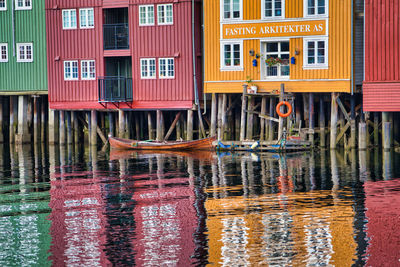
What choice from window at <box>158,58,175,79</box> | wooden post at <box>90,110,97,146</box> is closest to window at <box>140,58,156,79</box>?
window at <box>158,58,175,79</box>

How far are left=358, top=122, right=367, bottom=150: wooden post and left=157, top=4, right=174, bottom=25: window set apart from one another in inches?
485

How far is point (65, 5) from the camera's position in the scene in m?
47.7

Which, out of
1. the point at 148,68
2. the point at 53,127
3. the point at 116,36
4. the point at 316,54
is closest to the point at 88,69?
the point at 116,36

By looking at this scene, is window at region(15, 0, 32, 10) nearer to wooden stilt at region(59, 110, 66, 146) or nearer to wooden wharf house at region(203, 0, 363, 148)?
wooden stilt at region(59, 110, 66, 146)

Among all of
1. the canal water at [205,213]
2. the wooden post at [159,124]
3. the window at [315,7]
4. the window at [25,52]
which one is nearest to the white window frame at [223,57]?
the window at [315,7]

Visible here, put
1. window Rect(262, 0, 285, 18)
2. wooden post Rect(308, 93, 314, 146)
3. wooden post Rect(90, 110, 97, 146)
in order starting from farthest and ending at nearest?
wooden post Rect(90, 110, 97, 146) → window Rect(262, 0, 285, 18) → wooden post Rect(308, 93, 314, 146)

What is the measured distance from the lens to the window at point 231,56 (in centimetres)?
4294

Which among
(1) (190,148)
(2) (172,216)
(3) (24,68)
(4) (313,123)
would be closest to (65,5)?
(3) (24,68)

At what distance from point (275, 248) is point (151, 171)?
618 inches

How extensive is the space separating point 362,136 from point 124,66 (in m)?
15.8

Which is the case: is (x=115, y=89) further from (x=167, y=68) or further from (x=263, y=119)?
(x=263, y=119)

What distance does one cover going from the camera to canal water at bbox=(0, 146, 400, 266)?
64.4ft

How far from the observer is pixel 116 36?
4669cm

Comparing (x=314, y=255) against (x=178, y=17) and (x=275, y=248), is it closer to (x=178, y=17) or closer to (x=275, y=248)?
(x=275, y=248)
